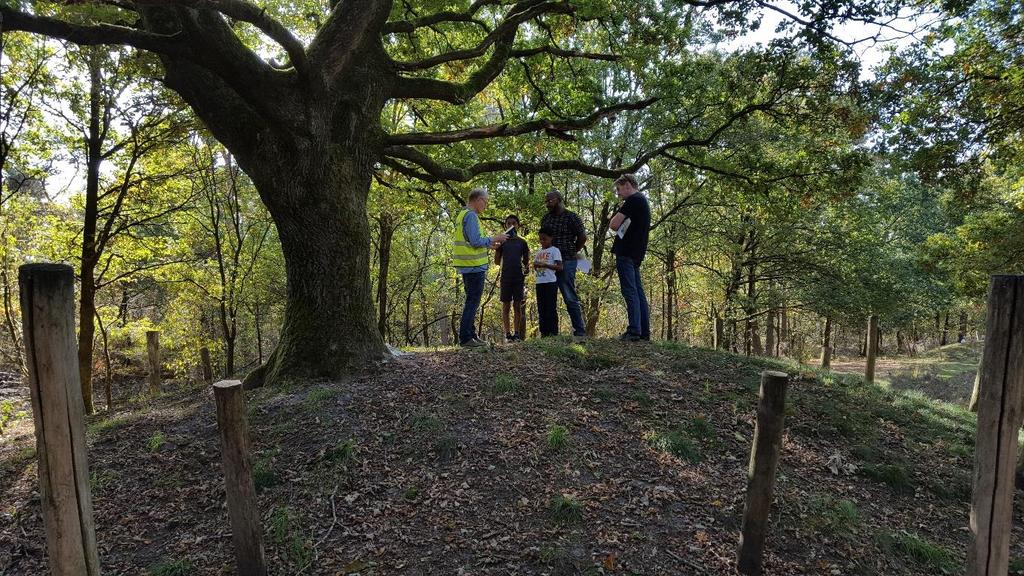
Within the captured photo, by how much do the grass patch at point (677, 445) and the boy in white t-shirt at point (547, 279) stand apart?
3.56 meters

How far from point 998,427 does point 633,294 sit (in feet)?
15.1

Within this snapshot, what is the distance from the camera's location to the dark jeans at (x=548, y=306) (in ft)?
26.3

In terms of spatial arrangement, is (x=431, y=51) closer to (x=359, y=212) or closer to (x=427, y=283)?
(x=359, y=212)

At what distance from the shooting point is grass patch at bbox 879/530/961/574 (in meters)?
3.60

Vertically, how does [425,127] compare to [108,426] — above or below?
above

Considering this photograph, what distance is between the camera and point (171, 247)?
37.6 ft

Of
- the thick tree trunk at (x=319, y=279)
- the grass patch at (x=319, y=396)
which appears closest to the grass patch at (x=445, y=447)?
the grass patch at (x=319, y=396)

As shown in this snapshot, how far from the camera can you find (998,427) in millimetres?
2572

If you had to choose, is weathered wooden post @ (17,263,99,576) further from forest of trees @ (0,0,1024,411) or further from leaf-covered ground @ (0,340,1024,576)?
forest of trees @ (0,0,1024,411)

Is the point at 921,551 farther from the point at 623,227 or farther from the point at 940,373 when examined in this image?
the point at 940,373

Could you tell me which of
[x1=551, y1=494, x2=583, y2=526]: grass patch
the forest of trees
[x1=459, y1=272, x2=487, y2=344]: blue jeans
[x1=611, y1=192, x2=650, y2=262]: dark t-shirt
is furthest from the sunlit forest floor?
[x1=551, y1=494, x2=583, y2=526]: grass patch

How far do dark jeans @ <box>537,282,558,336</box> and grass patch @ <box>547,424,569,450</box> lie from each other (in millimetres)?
3623

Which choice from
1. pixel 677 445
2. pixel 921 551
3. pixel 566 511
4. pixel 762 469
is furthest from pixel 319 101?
pixel 921 551

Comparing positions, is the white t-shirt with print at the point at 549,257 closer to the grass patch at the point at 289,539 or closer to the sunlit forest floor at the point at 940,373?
the grass patch at the point at 289,539
